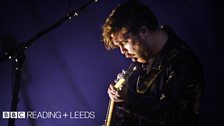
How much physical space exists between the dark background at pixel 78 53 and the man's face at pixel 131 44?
0.63 metres

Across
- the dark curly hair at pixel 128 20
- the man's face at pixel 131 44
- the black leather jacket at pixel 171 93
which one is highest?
the dark curly hair at pixel 128 20

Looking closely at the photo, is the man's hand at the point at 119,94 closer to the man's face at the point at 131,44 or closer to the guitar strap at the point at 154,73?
the guitar strap at the point at 154,73

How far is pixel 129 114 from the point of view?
1905 millimetres

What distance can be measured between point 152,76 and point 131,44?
0.69 ft

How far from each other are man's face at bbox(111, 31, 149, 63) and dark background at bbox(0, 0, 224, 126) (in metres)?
0.63

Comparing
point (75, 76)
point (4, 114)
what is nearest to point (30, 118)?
point (4, 114)

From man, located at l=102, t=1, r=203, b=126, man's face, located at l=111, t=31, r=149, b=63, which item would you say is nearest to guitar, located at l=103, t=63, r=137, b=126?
man, located at l=102, t=1, r=203, b=126

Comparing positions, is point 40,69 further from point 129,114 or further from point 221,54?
point 221,54

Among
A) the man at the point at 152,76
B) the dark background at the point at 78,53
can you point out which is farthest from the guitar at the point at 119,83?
the dark background at the point at 78,53

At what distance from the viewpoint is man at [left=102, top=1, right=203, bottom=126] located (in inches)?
68.0

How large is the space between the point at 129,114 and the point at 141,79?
0.70 ft

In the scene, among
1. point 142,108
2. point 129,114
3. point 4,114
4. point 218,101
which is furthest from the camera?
point 4,114

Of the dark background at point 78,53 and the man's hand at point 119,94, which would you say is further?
the dark background at point 78,53

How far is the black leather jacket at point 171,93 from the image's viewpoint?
5.64 feet
